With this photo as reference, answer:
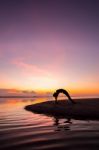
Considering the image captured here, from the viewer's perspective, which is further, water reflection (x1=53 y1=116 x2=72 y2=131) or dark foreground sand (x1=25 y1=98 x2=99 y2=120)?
dark foreground sand (x1=25 y1=98 x2=99 y2=120)

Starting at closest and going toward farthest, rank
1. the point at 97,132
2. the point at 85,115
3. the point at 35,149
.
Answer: the point at 35,149
the point at 97,132
the point at 85,115

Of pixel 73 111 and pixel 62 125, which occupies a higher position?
pixel 73 111

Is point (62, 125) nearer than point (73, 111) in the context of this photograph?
Yes

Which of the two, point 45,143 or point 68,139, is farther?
point 68,139

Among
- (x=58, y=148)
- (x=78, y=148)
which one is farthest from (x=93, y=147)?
(x=58, y=148)

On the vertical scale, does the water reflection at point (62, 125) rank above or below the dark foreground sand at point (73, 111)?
below

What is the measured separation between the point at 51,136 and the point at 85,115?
8.18 meters

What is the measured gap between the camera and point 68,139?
9.64 meters

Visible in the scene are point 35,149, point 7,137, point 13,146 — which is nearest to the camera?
point 35,149

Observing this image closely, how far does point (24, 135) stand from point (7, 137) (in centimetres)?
84

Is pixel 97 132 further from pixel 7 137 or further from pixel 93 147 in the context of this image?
pixel 7 137

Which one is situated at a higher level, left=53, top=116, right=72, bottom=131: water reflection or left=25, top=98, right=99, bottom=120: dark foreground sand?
left=25, top=98, right=99, bottom=120: dark foreground sand

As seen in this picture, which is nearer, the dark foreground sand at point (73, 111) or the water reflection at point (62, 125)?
the water reflection at point (62, 125)

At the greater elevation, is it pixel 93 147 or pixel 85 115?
pixel 85 115
